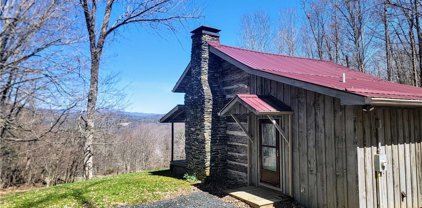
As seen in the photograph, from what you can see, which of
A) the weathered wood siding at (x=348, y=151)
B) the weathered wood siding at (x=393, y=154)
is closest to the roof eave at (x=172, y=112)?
the weathered wood siding at (x=348, y=151)

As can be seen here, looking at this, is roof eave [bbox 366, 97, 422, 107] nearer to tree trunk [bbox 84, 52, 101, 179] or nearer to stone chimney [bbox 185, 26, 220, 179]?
stone chimney [bbox 185, 26, 220, 179]

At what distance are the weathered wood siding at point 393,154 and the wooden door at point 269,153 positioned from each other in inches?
95.2

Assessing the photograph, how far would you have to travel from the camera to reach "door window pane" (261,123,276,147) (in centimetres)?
803

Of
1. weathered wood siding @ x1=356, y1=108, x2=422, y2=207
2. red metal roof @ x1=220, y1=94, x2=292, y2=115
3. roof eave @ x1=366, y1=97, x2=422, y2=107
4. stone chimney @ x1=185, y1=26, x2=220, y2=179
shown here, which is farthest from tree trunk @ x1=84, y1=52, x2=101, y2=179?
roof eave @ x1=366, y1=97, x2=422, y2=107

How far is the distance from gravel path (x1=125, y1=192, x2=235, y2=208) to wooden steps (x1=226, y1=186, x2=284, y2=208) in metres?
0.50

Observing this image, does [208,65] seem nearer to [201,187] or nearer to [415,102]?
[201,187]

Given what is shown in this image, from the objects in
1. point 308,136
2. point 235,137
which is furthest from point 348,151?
point 235,137

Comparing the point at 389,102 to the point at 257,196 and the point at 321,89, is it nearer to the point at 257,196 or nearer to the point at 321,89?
the point at 321,89

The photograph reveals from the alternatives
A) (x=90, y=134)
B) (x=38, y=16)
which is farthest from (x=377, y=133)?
(x=90, y=134)

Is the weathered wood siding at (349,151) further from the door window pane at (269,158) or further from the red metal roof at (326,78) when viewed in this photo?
the door window pane at (269,158)

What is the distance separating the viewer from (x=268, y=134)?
8266 millimetres

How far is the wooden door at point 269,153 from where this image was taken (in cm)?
786

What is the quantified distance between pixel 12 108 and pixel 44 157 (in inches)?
356

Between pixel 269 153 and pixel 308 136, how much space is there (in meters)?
1.71
